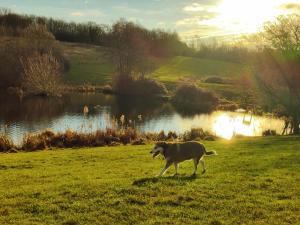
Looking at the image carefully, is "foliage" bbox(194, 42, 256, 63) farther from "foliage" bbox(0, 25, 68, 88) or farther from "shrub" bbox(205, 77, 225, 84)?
"foliage" bbox(0, 25, 68, 88)

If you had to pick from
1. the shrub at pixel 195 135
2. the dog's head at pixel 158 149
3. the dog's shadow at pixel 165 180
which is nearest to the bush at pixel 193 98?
the shrub at pixel 195 135

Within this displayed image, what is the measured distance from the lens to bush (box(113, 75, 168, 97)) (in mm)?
88688

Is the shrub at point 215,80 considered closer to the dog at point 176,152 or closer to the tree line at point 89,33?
the tree line at point 89,33

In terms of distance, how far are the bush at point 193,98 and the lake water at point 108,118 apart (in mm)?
3799

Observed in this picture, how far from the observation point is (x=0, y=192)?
1313cm

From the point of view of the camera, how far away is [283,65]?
4338cm

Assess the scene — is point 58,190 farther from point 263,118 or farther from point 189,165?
point 263,118

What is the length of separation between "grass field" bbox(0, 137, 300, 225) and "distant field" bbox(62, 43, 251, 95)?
7520 cm

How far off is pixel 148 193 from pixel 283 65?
35.2 meters

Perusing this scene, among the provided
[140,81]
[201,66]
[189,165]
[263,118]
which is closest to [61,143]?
[189,165]

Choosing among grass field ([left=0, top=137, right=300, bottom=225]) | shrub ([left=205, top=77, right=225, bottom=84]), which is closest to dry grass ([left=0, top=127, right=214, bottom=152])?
grass field ([left=0, top=137, right=300, bottom=225])

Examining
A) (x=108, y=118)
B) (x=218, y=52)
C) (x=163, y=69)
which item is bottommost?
(x=108, y=118)

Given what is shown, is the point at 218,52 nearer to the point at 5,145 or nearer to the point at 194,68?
→ the point at 194,68

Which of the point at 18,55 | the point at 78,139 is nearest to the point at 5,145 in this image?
the point at 78,139
